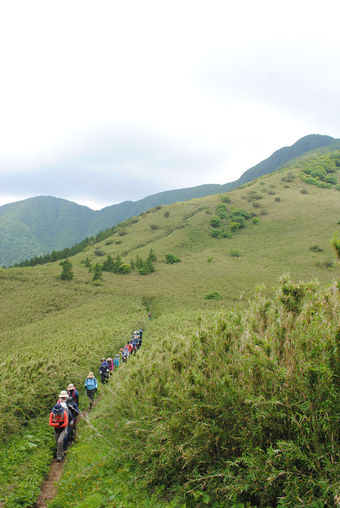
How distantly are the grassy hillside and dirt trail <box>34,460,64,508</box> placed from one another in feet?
0.76

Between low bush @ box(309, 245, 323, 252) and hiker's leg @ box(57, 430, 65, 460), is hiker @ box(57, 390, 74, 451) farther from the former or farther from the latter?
low bush @ box(309, 245, 323, 252)

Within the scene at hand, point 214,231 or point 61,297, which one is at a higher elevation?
point 214,231

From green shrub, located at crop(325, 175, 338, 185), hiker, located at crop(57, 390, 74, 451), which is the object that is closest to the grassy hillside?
hiker, located at crop(57, 390, 74, 451)

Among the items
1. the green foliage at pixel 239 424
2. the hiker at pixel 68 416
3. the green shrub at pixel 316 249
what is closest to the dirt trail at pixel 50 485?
the green foliage at pixel 239 424

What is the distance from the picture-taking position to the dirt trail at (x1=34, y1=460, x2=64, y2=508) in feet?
18.0

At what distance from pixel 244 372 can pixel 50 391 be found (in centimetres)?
785

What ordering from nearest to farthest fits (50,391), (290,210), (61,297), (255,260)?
(50,391) < (61,297) < (255,260) < (290,210)

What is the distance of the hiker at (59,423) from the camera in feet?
23.3

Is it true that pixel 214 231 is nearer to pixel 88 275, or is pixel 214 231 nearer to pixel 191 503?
pixel 88 275

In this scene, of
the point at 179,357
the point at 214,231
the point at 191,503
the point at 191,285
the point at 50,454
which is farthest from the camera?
the point at 214,231

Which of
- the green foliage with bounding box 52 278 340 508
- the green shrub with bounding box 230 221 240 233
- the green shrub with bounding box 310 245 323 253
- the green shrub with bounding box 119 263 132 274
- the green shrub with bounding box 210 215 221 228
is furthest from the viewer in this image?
the green shrub with bounding box 210 215 221 228

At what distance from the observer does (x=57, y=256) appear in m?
79.1

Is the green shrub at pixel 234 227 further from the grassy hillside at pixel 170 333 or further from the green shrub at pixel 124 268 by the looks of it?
the green shrub at pixel 124 268

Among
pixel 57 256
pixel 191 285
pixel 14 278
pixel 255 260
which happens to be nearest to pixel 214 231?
pixel 255 260
